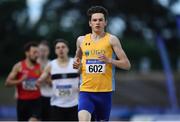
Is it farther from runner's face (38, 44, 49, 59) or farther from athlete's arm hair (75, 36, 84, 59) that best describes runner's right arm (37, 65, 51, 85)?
athlete's arm hair (75, 36, 84, 59)

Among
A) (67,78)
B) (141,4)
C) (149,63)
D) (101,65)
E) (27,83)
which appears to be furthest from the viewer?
(149,63)

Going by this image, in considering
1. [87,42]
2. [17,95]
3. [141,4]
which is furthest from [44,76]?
[141,4]

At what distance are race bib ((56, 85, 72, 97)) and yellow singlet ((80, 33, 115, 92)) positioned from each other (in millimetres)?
2514

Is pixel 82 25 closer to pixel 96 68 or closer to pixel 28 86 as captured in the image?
pixel 28 86

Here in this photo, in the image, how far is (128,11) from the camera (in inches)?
2092

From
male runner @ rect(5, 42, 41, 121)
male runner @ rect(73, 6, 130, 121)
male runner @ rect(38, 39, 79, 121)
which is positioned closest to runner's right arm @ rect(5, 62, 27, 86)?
male runner @ rect(5, 42, 41, 121)

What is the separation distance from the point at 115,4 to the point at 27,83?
4102 centimetres

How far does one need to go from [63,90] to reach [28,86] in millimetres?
1361

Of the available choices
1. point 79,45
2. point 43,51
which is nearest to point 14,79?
point 43,51

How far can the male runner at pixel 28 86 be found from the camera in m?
12.1

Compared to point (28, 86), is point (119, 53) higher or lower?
higher

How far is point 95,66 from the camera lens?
838cm

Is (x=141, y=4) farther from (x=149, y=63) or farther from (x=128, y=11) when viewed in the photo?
(x=149, y=63)

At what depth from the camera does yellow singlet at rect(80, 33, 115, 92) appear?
840cm
